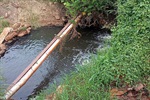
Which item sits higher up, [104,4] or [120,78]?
[104,4]

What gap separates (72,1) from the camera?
747cm

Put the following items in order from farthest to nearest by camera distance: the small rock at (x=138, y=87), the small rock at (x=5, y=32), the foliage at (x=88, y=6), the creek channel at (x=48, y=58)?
the small rock at (x=5, y=32) → the foliage at (x=88, y=6) → the creek channel at (x=48, y=58) → the small rock at (x=138, y=87)

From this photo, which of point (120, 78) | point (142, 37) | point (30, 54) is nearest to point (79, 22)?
point (30, 54)

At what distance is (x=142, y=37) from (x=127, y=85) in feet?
3.48

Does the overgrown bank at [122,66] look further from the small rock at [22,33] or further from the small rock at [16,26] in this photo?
the small rock at [16,26]

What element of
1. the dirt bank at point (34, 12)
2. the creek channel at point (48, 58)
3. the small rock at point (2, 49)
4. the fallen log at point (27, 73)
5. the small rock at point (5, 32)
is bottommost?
the creek channel at point (48, 58)

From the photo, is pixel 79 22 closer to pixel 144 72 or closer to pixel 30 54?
pixel 30 54

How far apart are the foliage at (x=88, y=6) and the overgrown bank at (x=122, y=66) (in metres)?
2.38

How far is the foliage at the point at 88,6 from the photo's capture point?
24.0ft

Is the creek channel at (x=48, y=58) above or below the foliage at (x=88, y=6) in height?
below

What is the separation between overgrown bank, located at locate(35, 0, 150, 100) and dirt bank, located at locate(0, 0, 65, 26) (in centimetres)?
418

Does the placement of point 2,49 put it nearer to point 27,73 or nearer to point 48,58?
point 48,58

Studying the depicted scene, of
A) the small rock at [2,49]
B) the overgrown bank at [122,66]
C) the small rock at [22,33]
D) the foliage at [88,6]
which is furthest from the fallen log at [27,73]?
the small rock at [22,33]

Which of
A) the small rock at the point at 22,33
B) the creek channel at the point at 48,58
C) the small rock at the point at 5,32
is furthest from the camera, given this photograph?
the small rock at the point at 22,33
